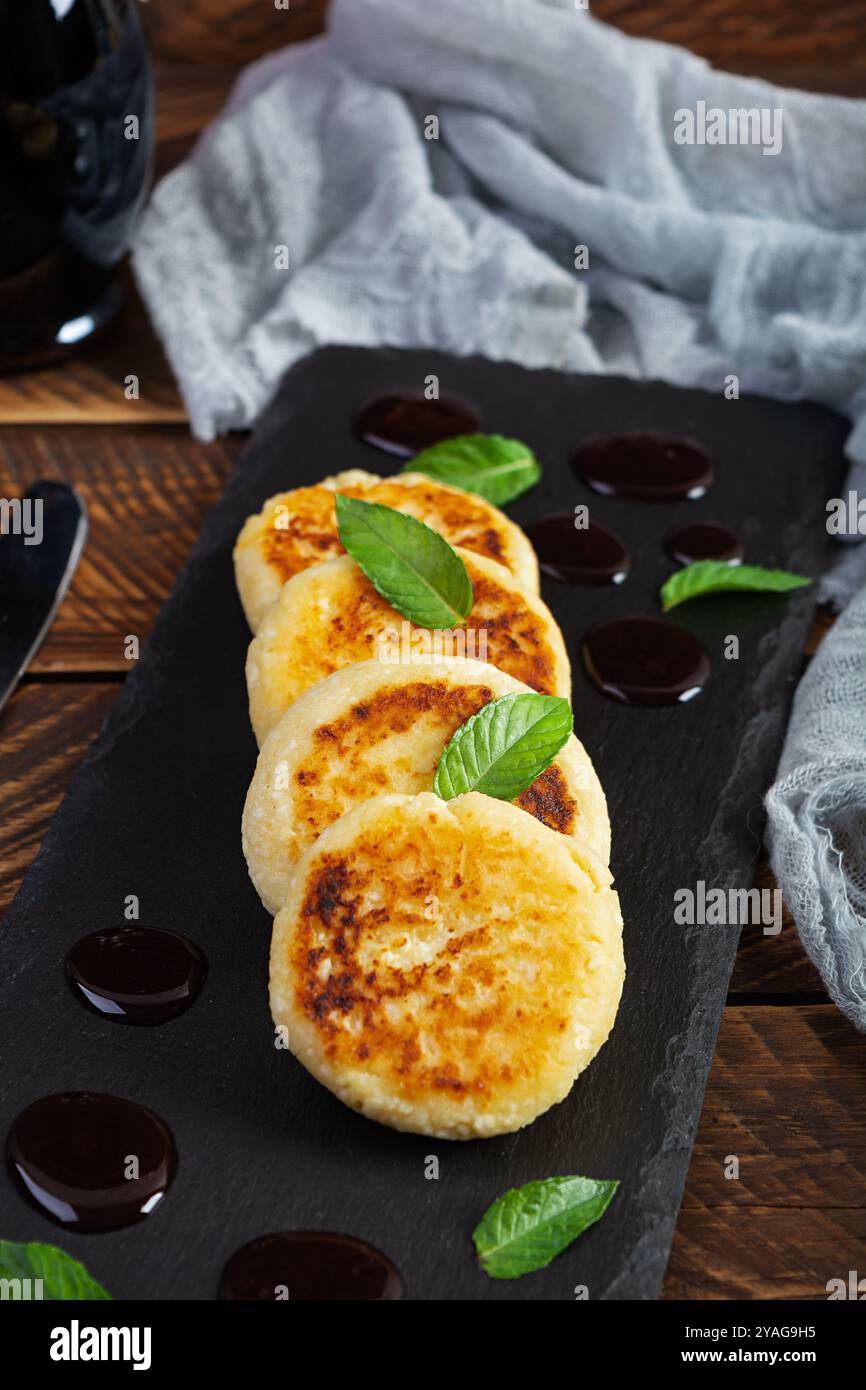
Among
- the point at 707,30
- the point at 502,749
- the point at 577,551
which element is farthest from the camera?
the point at 707,30

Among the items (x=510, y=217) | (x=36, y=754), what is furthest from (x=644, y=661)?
(x=510, y=217)

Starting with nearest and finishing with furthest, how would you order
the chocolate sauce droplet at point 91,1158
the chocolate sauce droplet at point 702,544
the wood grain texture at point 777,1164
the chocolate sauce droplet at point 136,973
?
the chocolate sauce droplet at point 91,1158 < the wood grain texture at point 777,1164 < the chocolate sauce droplet at point 136,973 < the chocolate sauce droplet at point 702,544

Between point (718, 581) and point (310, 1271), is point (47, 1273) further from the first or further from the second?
point (718, 581)

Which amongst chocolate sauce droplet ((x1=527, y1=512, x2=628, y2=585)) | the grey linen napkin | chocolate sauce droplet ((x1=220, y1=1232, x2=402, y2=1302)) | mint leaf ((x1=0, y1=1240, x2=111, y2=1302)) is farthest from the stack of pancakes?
the grey linen napkin

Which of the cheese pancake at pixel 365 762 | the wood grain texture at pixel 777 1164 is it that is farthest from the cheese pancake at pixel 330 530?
the wood grain texture at pixel 777 1164

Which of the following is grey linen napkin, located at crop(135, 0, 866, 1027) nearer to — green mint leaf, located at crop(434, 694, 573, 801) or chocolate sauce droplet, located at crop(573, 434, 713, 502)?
chocolate sauce droplet, located at crop(573, 434, 713, 502)

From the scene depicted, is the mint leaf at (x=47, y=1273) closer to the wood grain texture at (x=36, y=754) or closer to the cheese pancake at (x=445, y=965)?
the cheese pancake at (x=445, y=965)
